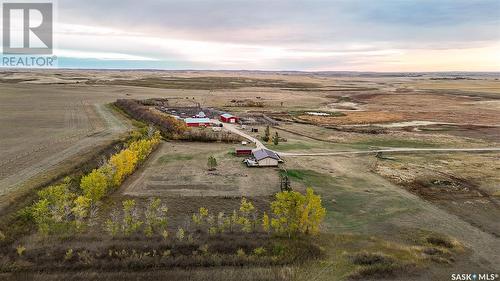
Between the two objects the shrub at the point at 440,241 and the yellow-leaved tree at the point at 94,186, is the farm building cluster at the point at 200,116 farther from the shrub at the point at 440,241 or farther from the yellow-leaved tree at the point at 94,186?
the shrub at the point at 440,241

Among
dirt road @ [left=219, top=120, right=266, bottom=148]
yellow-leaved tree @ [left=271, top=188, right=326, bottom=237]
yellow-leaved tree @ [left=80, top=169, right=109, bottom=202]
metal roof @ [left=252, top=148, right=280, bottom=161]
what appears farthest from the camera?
dirt road @ [left=219, top=120, right=266, bottom=148]

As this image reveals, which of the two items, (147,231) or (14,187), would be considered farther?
(14,187)

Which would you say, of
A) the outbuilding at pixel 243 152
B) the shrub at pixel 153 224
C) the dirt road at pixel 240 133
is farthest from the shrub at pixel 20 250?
the dirt road at pixel 240 133

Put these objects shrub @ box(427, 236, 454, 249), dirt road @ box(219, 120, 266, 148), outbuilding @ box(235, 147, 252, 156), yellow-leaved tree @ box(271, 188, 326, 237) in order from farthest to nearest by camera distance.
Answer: dirt road @ box(219, 120, 266, 148) → outbuilding @ box(235, 147, 252, 156) → yellow-leaved tree @ box(271, 188, 326, 237) → shrub @ box(427, 236, 454, 249)

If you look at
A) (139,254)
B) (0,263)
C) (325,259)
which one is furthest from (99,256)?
(325,259)

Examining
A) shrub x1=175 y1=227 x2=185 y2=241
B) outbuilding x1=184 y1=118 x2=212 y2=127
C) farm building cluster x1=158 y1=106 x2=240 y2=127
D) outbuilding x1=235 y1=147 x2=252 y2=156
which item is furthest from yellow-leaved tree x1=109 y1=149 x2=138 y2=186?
farm building cluster x1=158 y1=106 x2=240 y2=127

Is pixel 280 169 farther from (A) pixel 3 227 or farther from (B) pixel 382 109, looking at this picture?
(B) pixel 382 109

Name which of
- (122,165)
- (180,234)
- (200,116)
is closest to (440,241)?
(180,234)

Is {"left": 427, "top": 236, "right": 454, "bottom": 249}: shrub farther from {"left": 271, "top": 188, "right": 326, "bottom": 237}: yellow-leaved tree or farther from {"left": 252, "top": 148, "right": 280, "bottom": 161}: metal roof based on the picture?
{"left": 252, "top": 148, "right": 280, "bottom": 161}: metal roof
